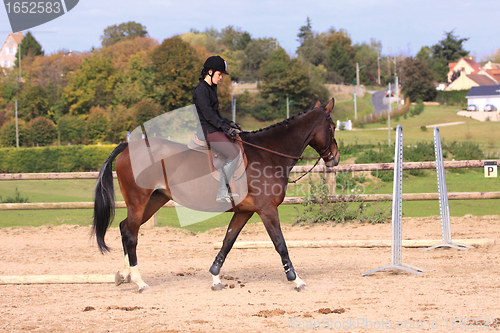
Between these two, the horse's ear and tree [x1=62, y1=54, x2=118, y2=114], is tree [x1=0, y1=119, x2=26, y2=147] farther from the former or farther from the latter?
the horse's ear

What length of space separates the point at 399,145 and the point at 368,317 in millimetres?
2536

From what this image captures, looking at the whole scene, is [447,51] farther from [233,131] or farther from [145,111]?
[233,131]

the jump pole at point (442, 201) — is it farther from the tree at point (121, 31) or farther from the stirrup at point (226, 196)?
the tree at point (121, 31)

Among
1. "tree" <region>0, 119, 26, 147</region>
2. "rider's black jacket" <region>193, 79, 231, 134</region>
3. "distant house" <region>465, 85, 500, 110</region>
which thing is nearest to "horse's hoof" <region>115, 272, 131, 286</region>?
"rider's black jacket" <region>193, 79, 231, 134</region>

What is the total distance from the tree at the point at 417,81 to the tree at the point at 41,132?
51330 millimetres

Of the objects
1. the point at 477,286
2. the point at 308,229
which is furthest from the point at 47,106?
the point at 477,286

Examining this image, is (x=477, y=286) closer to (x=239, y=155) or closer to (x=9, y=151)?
(x=239, y=155)

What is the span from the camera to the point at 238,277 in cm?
569

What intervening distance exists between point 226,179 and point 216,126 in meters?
0.62

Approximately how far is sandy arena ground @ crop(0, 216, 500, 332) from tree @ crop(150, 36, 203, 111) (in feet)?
156

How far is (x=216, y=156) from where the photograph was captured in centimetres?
499

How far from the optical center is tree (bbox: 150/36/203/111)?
178ft

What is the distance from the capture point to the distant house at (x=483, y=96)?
191ft

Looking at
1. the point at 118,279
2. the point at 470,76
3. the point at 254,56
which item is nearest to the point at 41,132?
the point at 118,279
